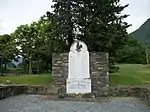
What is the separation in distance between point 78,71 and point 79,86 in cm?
70

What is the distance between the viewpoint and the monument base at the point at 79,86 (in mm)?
14023

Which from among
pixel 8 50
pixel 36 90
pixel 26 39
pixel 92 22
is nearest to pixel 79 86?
pixel 36 90

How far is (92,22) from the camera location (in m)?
23.1

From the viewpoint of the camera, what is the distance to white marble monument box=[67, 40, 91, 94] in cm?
1407

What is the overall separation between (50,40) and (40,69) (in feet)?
40.5

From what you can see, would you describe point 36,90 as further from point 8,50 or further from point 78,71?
point 8,50

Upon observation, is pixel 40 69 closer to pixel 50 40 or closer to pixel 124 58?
pixel 50 40

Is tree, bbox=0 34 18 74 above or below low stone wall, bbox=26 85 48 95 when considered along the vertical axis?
above

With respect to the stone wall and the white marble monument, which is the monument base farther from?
the stone wall

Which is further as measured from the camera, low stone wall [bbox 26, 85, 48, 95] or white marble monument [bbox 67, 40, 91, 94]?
low stone wall [bbox 26, 85, 48, 95]

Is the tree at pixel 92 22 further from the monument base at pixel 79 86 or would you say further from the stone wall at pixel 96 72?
the monument base at pixel 79 86

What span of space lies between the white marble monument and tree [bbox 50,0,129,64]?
26.4 feet

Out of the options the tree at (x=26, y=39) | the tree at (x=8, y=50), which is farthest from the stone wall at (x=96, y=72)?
the tree at (x=8, y=50)

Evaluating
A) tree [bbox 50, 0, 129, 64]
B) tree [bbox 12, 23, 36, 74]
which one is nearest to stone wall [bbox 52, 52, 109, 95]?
tree [bbox 50, 0, 129, 64]
